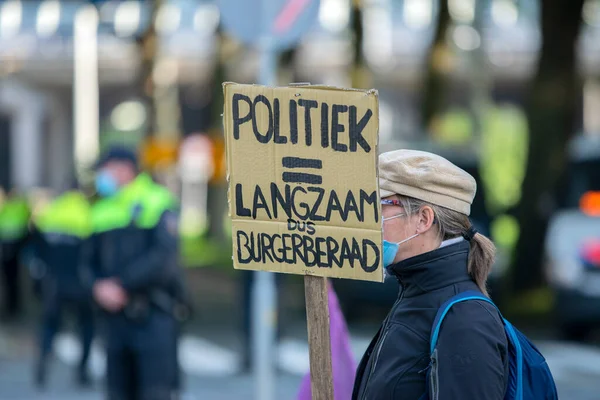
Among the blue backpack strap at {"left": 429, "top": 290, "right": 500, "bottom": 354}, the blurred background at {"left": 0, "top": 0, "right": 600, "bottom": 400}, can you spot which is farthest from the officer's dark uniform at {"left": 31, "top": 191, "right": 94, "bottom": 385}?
the blue backpack strap at {"left": 429, "top": 290, "right": 500, "bottom": 354}

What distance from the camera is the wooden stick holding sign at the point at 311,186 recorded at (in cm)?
321

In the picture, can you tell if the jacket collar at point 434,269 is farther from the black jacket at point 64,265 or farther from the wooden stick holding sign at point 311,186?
the black jacket at point 64,265

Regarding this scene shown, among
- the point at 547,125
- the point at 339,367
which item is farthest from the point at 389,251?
the point at 547,125

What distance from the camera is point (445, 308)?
116 inches

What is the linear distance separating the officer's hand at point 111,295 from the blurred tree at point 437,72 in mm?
14501

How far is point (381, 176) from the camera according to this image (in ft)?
10.5

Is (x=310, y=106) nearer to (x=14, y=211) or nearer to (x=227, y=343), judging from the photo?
(x=227, y=343)

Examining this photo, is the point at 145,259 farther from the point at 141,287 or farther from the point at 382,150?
the point at 382,150

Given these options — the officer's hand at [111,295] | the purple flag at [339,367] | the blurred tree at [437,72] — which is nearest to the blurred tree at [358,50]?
the blurred tree at [437,72]

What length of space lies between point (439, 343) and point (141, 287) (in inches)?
153

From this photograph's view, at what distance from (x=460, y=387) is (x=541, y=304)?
1166 centimetres

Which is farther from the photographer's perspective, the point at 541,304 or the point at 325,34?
the point at 325,34

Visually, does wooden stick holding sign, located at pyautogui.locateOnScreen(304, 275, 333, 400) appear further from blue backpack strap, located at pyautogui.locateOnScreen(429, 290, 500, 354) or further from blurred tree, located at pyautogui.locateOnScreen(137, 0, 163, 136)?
blurred tree, located at pyautogui.locateOnScreen(137, 0, 163, 136)

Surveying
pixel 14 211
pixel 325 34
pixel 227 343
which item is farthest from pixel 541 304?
pixel 325 34
